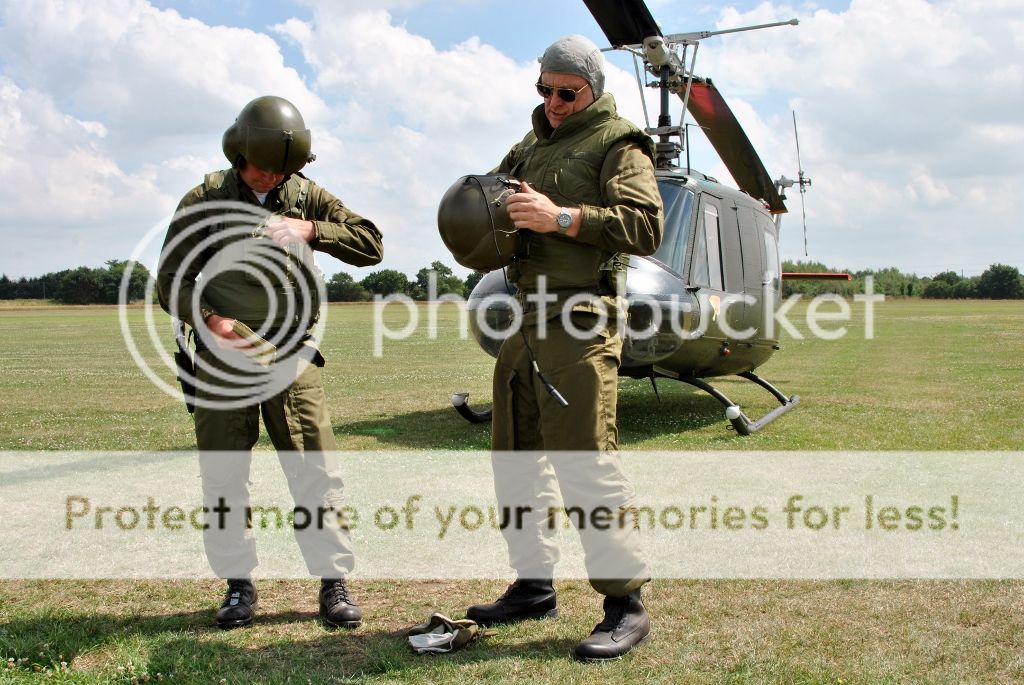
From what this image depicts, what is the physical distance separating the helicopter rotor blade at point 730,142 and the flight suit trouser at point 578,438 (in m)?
6.08

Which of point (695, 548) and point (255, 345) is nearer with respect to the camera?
point (255, 345)

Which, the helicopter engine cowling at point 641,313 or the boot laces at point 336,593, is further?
the helicopter engine cowling at point 641,313

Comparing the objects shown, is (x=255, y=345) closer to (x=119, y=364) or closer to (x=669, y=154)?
(x=669, y=154)

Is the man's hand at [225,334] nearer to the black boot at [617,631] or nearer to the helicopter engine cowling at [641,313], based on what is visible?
the black boot at [617,631]

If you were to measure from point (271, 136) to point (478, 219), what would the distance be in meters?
0.89

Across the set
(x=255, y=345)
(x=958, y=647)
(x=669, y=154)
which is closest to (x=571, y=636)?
(x=958, y=647)

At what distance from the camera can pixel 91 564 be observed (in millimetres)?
4523

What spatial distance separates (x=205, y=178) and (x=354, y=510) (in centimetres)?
253

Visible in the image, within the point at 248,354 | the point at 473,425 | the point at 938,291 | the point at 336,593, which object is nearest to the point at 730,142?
the point at 473,425

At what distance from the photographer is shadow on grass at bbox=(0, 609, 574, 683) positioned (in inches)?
126

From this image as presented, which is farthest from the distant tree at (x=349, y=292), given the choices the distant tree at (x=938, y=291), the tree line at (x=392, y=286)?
the distant tree at (x=938, y=291)

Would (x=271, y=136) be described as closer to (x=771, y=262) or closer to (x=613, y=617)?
(x=613, y=617)

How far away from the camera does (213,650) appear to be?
3.41 meters

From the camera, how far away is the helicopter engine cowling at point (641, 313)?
735 cm
